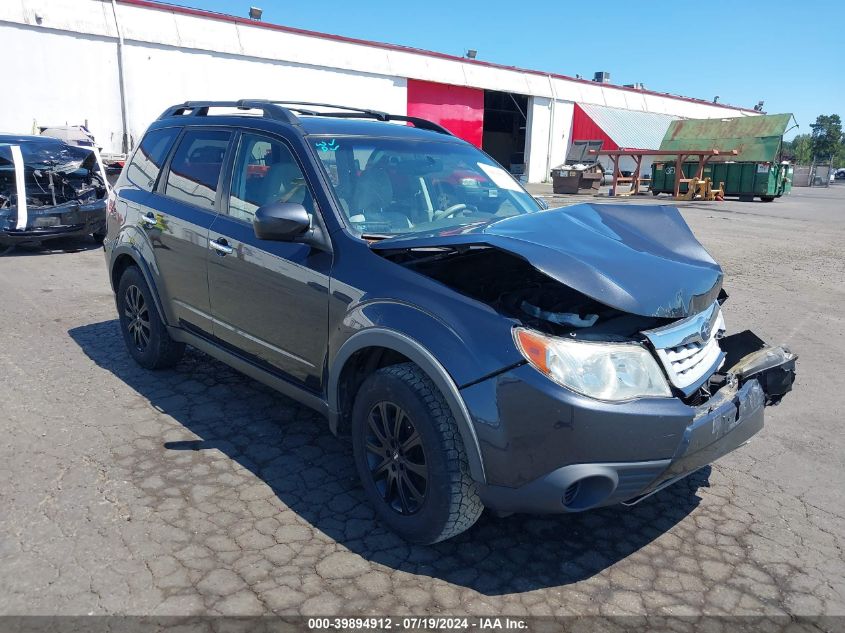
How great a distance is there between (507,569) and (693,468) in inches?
35.4

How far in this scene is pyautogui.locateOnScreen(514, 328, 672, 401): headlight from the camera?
2.50m

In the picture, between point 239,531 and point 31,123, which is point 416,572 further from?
point 31,123

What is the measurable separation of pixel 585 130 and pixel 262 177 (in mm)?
36543

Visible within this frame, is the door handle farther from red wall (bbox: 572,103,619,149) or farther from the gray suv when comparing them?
red wall (bbox: 572,103,619,149)

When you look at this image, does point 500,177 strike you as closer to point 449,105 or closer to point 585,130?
point 449,105

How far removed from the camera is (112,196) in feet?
17.6

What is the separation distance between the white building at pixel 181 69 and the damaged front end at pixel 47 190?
11823 mm

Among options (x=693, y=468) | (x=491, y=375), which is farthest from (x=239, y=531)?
(x=693, y=468)

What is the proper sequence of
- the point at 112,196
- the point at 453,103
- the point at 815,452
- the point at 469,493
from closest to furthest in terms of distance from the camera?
the point at 469,493 → the point at 815,452 → the point at 112,196 → the point at 453,103

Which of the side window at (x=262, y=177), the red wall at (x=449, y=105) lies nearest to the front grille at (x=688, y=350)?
the side window at (x=262, y=177)

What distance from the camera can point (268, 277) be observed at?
11.9ft

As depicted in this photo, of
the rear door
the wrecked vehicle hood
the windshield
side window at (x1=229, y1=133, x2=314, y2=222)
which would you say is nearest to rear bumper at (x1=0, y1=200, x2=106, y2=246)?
the wrecked vehicle hood

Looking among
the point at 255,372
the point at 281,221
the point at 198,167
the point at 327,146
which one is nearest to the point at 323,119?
the point at 327,146

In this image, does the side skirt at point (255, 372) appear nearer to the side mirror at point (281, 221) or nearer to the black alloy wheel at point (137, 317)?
the black alloy wheel at point (137, 317)
